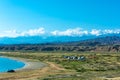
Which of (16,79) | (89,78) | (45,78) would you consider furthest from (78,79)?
(16,79)

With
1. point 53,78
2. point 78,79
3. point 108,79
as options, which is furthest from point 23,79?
point 108,79

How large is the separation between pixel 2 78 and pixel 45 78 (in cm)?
1085

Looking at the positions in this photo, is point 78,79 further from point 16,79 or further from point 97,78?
point 16,79

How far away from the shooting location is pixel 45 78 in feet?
270

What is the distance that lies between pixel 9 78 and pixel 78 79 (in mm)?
17562

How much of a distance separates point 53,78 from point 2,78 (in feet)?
42.2

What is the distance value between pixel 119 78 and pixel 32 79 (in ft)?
71.1

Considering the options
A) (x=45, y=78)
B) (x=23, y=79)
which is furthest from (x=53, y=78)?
(x=23, y=79)

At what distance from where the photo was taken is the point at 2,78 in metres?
82.8

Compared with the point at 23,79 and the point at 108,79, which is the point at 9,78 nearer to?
the point at 23,79

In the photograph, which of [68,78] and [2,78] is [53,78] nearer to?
[68,78]

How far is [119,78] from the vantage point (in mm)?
82250

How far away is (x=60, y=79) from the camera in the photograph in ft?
263

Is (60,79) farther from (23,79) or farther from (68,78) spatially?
(23,79)
